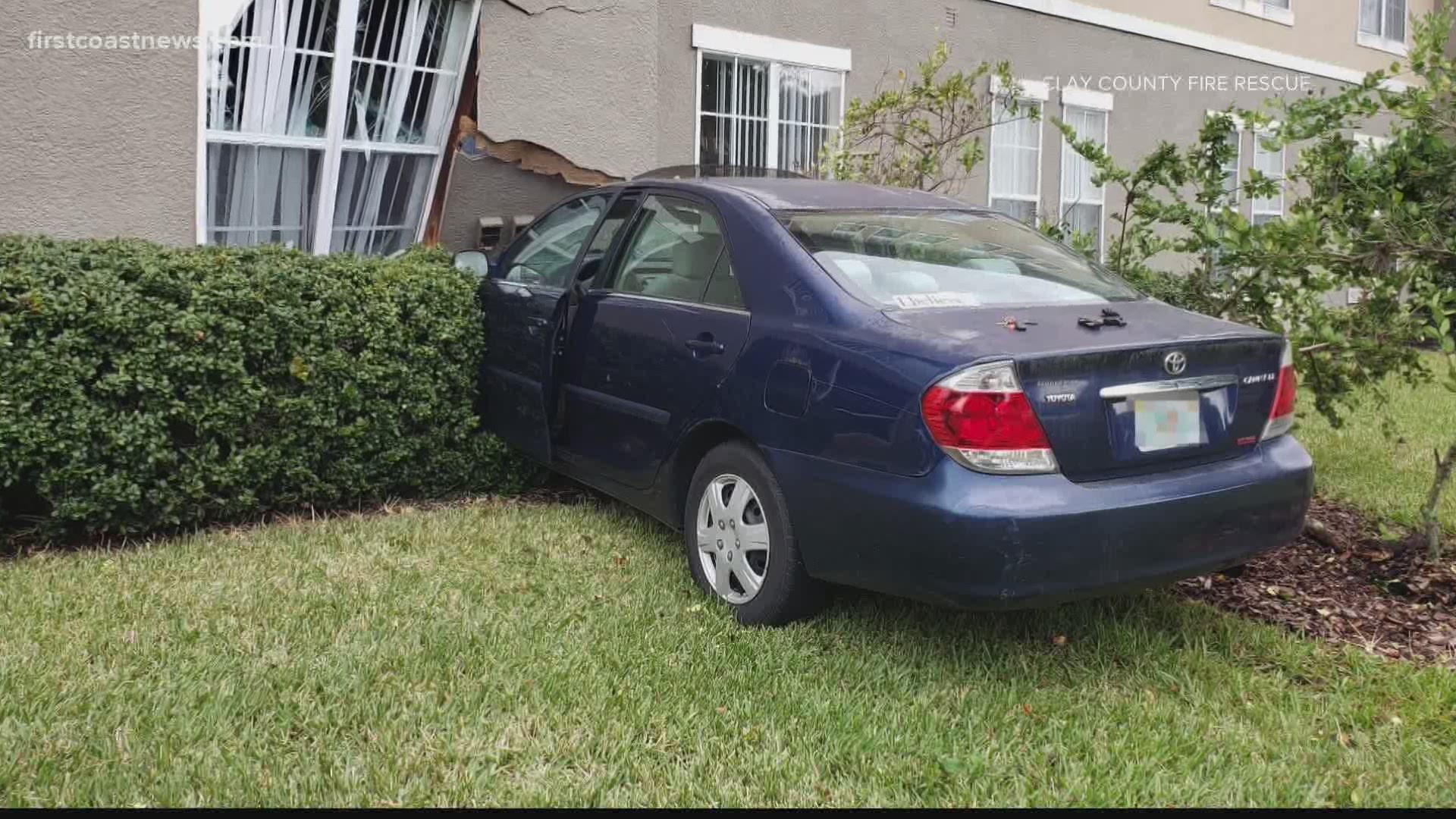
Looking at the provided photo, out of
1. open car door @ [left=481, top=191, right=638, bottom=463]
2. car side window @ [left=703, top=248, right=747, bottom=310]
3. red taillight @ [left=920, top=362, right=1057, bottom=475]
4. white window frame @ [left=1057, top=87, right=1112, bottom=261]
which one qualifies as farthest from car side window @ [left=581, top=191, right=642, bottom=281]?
white window frame @ [left=1057, top=87, right=1112, bottom=261]

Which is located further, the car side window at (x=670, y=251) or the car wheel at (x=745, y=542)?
the car side window at (x=670, y=251)

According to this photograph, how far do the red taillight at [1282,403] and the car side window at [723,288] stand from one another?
172 centimetres

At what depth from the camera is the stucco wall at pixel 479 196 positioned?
25.9 feet

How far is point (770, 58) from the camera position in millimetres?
9469

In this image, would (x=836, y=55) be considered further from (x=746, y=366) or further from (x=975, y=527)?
(x=975, y=527)

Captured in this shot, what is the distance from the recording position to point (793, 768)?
3.03 meters

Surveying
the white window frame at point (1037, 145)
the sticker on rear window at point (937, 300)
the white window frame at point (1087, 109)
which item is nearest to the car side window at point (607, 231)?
the sticker on rear window at point (937, 300)

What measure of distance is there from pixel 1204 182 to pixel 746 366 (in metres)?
2.67

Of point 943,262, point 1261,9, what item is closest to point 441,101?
point 943,262

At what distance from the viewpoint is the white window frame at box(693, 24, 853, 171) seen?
9047 millimetres

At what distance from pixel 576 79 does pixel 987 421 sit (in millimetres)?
5695

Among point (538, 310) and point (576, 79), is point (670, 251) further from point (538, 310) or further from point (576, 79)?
point (576, 79)

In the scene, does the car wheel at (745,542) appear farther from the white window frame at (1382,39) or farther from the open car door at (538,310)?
the white window frame at (1382,39)

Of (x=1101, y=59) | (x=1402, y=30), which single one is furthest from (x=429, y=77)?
(x=1402, y=30)
